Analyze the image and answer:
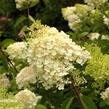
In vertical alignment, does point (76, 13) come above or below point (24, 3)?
below

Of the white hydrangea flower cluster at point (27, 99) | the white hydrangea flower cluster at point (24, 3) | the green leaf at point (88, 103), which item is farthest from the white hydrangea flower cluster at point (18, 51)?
the green leaf at point (88, 103)

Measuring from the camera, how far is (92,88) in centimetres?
172

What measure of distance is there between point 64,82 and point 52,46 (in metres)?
0.21

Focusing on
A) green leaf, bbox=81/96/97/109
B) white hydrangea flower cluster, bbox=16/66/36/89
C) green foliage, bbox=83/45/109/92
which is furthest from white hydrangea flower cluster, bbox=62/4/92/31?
green leaf, bbox=81/96/97/109

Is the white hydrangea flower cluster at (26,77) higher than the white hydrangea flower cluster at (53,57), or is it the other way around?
the white hydrangea flower cluster at (53,57)

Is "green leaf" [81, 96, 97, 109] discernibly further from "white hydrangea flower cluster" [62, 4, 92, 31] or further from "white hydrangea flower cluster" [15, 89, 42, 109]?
"white hydrangea flower cluster" [62, 4, 92, 31]

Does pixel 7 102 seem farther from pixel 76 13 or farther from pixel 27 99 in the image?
pixel 76 13

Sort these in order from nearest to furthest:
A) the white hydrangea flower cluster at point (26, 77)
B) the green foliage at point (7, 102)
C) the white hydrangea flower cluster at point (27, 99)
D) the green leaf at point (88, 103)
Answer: the green foliage at point (7, 102)
the green leaf at point (88, 103)
the white hydrangea flower cluster at point (27, 99)
the white hydrangea flower cluster at point (26, 77)

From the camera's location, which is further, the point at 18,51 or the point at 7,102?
the point at 18,51

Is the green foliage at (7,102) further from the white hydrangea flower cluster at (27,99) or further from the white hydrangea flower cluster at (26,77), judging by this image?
the white hydrangea flower cluster at (26,77)

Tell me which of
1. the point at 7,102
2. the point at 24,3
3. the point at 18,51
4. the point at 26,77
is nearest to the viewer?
the point at 7,102

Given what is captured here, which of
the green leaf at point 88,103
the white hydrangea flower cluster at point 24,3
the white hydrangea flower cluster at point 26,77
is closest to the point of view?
the green leaf at point 88,103

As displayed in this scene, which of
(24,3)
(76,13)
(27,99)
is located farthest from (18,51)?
(76,13)

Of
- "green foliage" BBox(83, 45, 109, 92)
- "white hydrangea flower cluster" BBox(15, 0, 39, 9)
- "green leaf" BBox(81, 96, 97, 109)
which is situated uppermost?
"white hydrangea flower cluster" BBox(15, 0, 39, 9)
